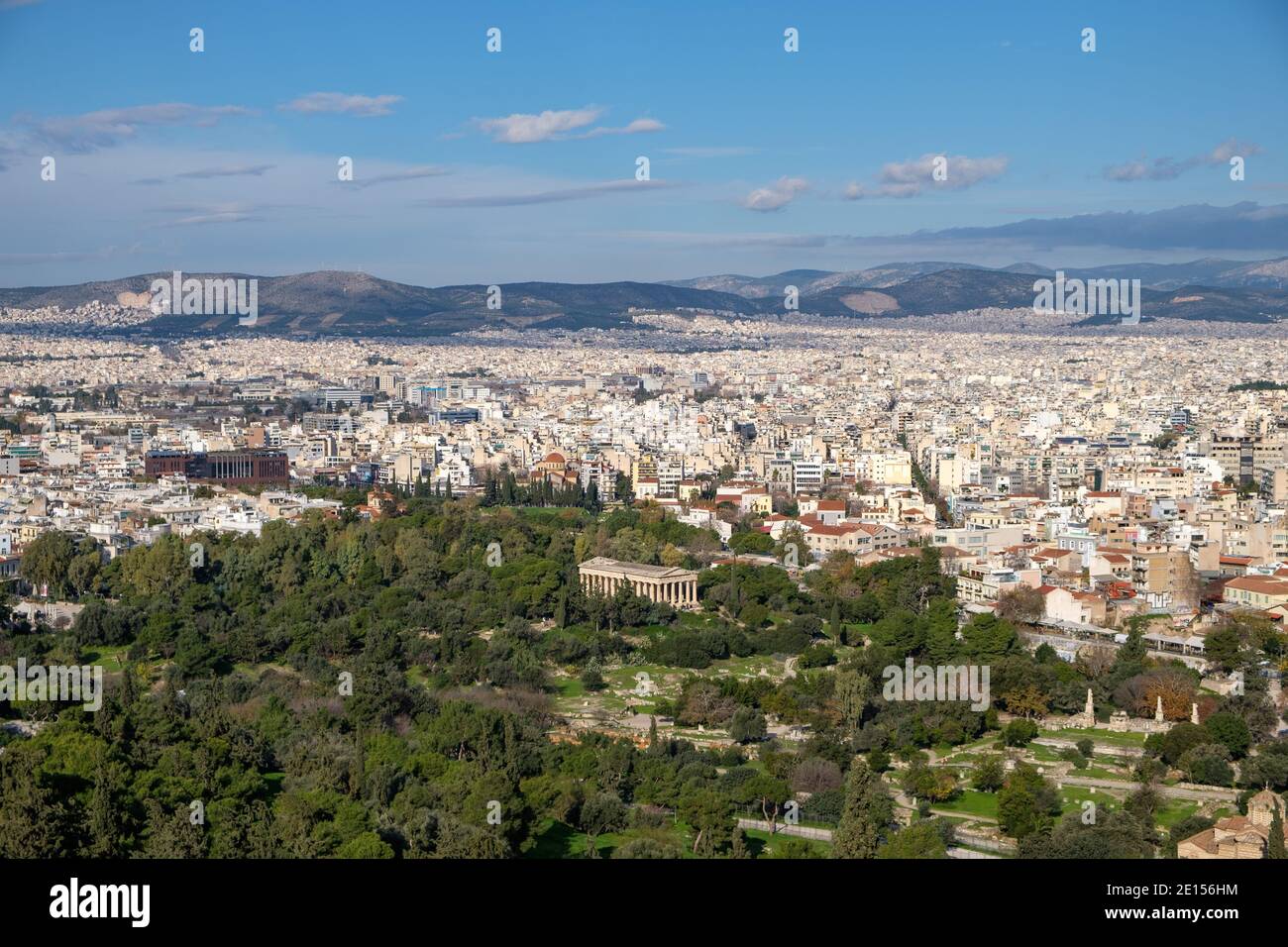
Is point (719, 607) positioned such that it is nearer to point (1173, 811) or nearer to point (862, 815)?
point (1173, 811)

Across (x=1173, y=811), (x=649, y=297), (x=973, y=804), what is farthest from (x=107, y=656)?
(x=649, y=297)

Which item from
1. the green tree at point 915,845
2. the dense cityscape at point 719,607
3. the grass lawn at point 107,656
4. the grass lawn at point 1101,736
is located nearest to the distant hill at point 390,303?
Answer: the dense cityscape at point 719,607

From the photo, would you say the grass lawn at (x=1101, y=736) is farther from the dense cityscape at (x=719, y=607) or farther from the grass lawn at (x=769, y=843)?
the grass lawn at (x=769, y=843)

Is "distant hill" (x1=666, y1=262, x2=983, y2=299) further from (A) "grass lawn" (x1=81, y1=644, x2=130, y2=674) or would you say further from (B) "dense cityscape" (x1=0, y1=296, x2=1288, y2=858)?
(A) "grass lawn" (x1=81, y1=644, x2=130, y2=674)

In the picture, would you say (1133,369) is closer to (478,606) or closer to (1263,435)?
(1263,435)

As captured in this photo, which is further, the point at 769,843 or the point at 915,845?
the point at 769,843

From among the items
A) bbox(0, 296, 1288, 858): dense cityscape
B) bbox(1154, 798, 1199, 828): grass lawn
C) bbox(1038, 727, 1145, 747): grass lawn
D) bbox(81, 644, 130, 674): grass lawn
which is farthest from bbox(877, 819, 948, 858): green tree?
bbox(81, 644, 130, 674): grass lawn

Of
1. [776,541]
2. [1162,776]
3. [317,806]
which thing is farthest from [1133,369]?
[317,806]

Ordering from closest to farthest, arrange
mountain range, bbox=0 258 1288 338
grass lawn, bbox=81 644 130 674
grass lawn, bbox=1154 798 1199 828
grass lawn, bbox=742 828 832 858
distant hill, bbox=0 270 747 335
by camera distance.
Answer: grass lawn, bbox=742 828 832 858, grass lawn, bbox=1154 798 1199 828, grass lawn, bbox=81 644 130 674, mountain range, bbox=0 258 1288 338, distant hill, bbox=0 270 747 335
